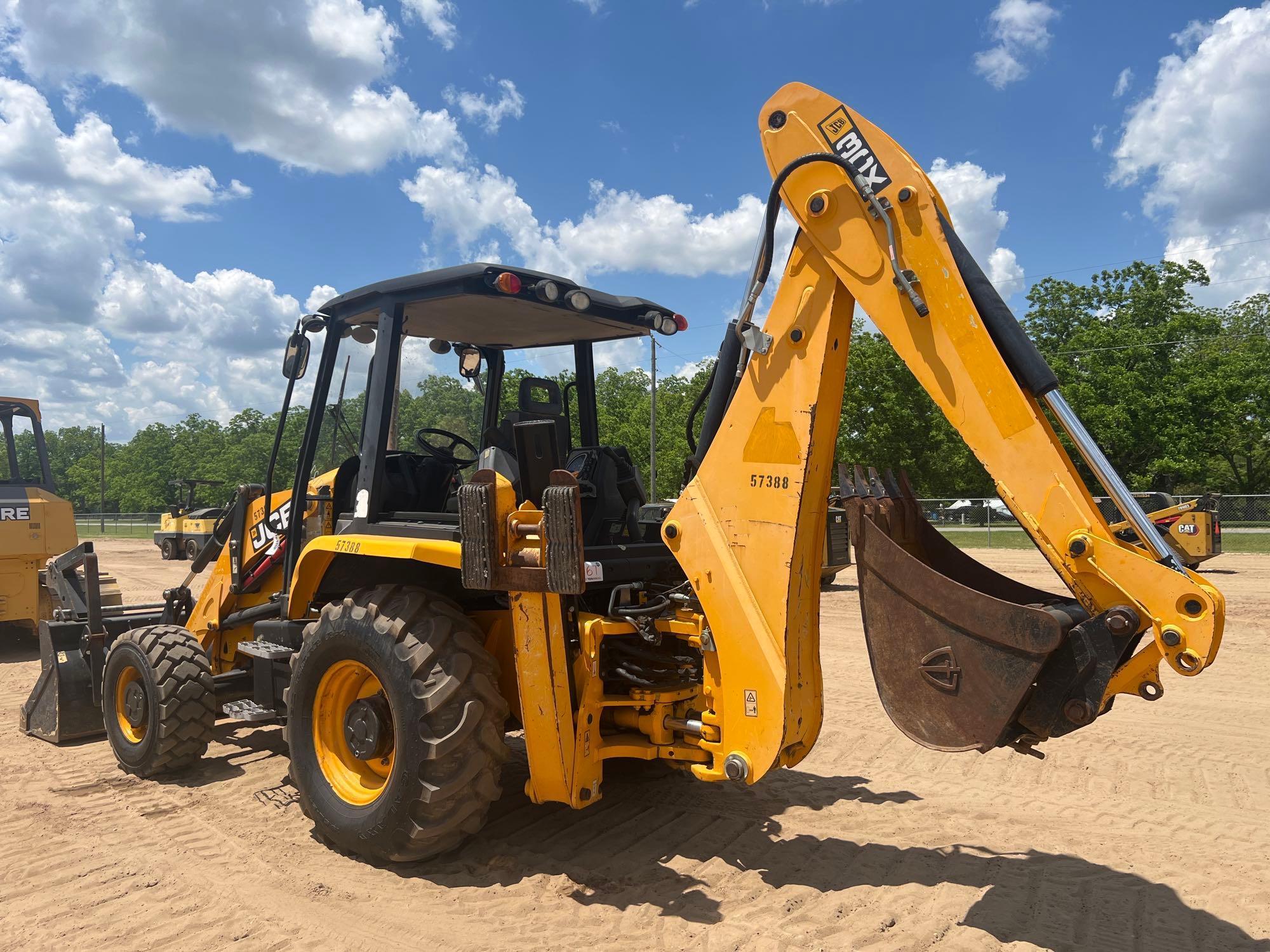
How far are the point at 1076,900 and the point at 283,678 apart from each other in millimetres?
4078

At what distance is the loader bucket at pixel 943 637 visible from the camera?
9.29 feet

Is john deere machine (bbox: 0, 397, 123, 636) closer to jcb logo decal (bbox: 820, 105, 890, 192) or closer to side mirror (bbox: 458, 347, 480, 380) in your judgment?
side mirror (bbox: 458, 347, 480, 380)

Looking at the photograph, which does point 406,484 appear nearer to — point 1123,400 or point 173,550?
point 173,550

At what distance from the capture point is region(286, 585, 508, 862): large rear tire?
12.5 ft

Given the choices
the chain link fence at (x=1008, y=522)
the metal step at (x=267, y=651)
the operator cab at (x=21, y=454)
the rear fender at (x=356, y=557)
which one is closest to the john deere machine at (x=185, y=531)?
the operator cab at (x=21, y=454)

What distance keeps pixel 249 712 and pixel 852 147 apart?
435cm

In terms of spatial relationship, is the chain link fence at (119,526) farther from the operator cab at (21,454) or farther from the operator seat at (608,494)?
the operator seat at (608,494)

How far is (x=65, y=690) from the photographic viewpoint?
6.10 metres

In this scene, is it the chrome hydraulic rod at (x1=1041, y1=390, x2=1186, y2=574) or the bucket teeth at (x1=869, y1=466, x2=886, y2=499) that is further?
the bucket teeth at (x1=869, y1=466, x2=886, y2=499)

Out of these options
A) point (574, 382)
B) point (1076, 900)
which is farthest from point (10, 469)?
point (1076, 900)

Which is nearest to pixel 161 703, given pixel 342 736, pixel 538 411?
pixel 342 736

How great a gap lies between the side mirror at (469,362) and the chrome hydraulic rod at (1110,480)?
10.9 feet

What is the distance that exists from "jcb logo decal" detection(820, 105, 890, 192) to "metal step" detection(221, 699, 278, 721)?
4.15 metres

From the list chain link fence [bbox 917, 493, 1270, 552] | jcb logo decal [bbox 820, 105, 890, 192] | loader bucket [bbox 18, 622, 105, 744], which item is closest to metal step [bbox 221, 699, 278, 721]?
loader bucket [bbox 18, 622, 105, 744]
